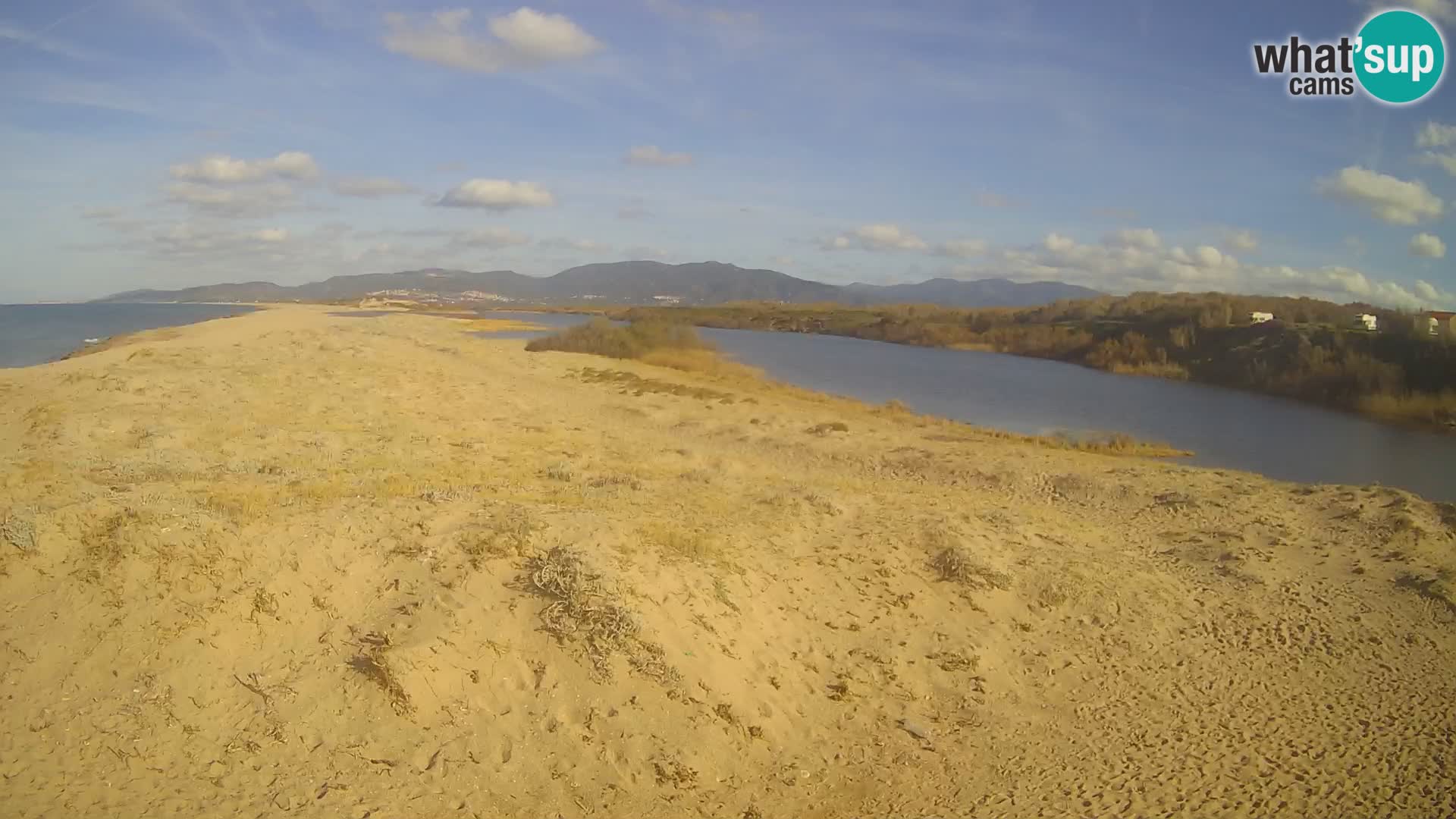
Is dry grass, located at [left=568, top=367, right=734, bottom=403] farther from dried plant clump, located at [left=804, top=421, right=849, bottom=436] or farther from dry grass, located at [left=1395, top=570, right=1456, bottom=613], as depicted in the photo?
dry grass, located at [left=1395, top=570, right=1456, bottom=613]

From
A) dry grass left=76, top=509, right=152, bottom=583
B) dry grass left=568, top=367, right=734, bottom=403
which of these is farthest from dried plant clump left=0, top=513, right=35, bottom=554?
dry grass left=568, top=367, right=734, bottom=403

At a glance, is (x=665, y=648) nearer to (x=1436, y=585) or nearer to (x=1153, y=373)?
(x=1436, y=585)

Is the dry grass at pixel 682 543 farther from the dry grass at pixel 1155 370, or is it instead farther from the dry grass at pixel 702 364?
the dry grass at pixel 1155 370

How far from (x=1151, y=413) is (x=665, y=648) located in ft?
111

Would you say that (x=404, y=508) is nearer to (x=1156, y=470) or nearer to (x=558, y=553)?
(x=558, y=553)

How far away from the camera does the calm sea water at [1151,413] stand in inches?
985

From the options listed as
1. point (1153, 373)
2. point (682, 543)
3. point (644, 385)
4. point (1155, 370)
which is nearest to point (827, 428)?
point (644, 385)

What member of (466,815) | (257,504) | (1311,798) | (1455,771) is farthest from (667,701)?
(1455,771)

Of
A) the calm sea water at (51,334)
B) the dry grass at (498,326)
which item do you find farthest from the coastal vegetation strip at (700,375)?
the calm sea water at (51,334)

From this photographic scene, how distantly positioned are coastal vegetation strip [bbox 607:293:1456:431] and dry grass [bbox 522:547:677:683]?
3608cm

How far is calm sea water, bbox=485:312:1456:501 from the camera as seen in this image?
2503 cm

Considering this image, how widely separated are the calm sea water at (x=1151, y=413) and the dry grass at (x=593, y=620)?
22.1 m

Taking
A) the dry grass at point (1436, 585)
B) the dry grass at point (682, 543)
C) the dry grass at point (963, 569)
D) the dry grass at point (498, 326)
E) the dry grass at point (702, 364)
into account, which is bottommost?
the dry grass at point (1436, 585)

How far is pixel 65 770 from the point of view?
5.70 meters
